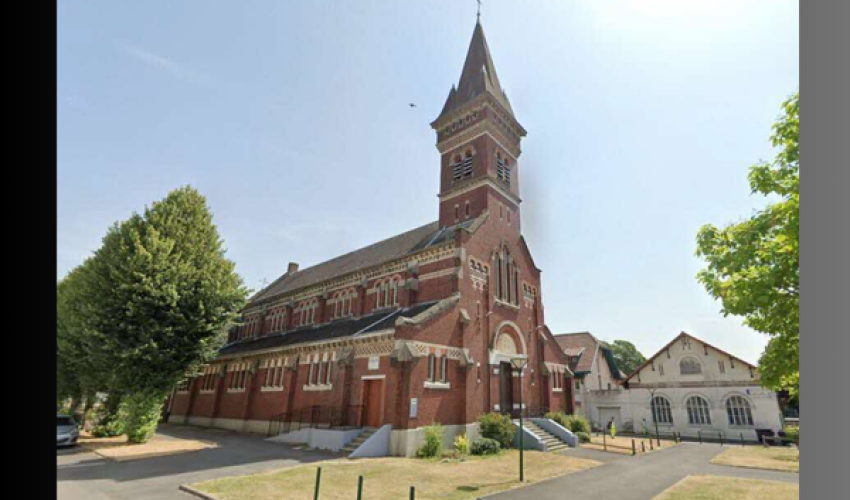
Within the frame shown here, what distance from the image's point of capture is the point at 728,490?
46.5 feet

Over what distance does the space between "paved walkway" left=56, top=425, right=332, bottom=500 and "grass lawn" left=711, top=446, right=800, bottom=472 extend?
18.5 meters

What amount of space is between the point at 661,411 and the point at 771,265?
33.5m

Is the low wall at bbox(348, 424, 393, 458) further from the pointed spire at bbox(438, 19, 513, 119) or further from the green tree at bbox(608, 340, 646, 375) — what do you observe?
the green tree at bbox(608, 340, 646, 375)

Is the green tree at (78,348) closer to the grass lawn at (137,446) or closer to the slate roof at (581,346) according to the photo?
the grass lawn at (137,446)

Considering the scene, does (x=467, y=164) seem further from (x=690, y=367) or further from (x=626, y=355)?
(x=626, y=355)

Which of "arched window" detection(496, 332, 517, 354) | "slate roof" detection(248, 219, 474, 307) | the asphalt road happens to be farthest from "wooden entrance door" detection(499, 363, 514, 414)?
"slate roof" detection(248, 219, 474, 307)

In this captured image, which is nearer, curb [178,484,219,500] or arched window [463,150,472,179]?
curb [178,484,219,500]

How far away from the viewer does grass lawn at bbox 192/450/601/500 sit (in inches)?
526

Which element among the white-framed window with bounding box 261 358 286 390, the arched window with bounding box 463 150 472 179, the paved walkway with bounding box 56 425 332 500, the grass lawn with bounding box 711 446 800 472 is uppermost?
the arched window with bounding box 463 150 472 179

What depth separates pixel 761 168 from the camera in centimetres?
1234

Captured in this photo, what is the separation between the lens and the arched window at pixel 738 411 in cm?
3441

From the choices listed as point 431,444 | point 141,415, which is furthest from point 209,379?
point 431,444
